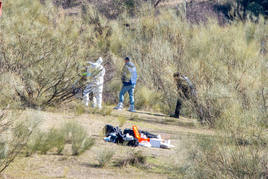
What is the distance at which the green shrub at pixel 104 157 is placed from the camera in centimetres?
874

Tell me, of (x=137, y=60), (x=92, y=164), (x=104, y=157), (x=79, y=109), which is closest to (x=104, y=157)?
(x=104, y=157)

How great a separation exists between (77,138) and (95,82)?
221 inches

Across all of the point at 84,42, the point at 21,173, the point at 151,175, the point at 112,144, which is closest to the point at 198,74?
the point at 84,42

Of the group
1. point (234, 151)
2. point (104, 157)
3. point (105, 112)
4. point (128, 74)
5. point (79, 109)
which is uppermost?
point (234, 151)

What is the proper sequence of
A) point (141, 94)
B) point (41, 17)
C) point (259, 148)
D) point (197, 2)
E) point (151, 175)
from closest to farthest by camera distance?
point (259, 148) < point (151, 175) < point (41, 17) < point (141, 94) < point (197, 2)

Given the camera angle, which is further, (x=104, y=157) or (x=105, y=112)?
(x=105, y=112)

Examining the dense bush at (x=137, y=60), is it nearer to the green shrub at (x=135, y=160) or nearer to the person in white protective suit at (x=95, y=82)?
the person in white protective suit at (x=95, y=82)

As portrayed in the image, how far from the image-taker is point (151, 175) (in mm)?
8500

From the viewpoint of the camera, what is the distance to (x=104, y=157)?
28.8ft

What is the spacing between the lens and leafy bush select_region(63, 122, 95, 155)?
9.30 meters

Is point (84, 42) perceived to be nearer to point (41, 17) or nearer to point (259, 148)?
point (41, 17)

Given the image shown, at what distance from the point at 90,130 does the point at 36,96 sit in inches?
106

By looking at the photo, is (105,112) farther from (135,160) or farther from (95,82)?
(135,160)

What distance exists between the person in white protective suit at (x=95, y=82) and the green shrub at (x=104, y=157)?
580cm
